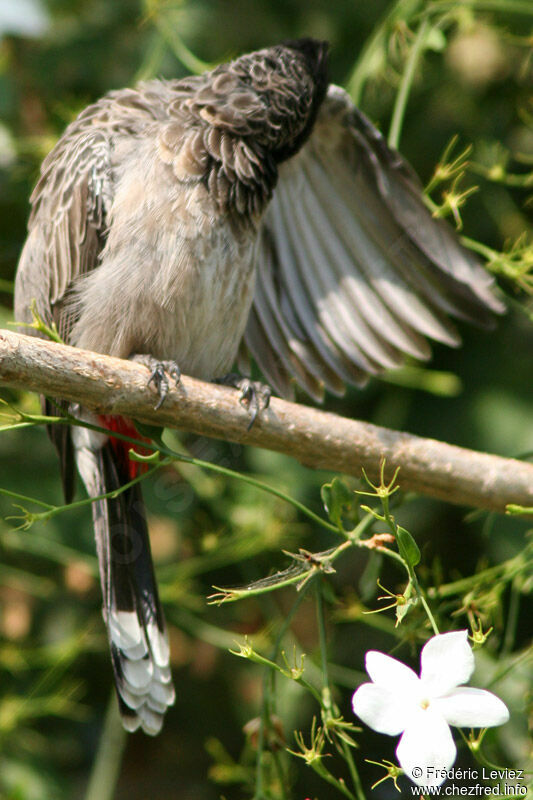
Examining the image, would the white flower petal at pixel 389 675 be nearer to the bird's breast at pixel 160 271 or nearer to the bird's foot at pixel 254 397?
the bird's foot at pixel 254 397

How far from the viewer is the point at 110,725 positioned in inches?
112

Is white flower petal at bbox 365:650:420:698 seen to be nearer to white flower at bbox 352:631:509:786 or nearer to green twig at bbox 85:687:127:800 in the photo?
white flower at bbox 352:631:509:786

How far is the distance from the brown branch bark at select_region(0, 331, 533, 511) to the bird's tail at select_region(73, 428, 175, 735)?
521 mm

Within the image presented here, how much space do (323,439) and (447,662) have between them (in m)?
0.93

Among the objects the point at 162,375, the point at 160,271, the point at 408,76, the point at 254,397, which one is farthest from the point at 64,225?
the point at 408,76

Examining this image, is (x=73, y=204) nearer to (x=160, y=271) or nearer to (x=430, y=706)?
(x=160, y=271)

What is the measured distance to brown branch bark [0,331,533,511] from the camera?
2.03 metres

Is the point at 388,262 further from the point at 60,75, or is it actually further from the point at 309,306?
the point at 60,75

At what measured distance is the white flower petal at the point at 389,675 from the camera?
1373 mm

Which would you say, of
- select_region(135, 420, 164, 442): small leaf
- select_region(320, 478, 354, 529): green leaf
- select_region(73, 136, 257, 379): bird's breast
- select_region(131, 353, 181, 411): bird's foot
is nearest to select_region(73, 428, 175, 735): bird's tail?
select_region(73, 136, 257, 379): bird's breast

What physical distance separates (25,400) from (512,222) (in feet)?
5.78

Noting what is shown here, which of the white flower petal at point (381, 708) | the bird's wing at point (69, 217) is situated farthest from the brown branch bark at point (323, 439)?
the white flower petal at point (381, 708)

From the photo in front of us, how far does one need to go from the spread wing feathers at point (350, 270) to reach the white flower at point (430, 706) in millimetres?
1476

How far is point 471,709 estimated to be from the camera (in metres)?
1.35
